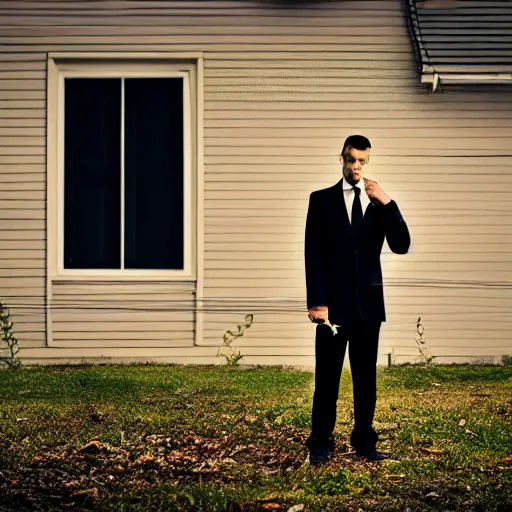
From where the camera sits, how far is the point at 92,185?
12008 mm

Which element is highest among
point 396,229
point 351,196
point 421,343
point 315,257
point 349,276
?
point 351,196

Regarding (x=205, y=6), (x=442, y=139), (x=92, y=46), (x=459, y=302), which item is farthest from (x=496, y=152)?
(x=92, y=46)

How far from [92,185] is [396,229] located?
5.60 meters

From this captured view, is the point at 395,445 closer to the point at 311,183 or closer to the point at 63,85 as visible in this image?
the point at 311,183

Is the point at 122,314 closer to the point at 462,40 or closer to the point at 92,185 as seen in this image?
the point at 92,185

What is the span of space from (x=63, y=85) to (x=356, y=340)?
608 cm

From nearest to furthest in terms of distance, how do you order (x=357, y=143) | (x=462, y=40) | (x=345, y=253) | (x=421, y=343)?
(x=357, y=143) → (x=345, y=253) → (x=462, y=40) → (x=421, y=343)

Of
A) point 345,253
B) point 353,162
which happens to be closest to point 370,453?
point 345,253

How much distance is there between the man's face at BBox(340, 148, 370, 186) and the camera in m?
7.05

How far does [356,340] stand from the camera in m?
7.08

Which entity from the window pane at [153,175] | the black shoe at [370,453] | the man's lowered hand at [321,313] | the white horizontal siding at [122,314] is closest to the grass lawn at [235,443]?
the black shoe at [370,453]

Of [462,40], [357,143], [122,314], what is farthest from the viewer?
[122,314]

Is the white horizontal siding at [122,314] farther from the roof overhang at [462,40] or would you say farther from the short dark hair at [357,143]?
the short dark hair at [357,143]

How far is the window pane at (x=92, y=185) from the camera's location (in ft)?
39.3
